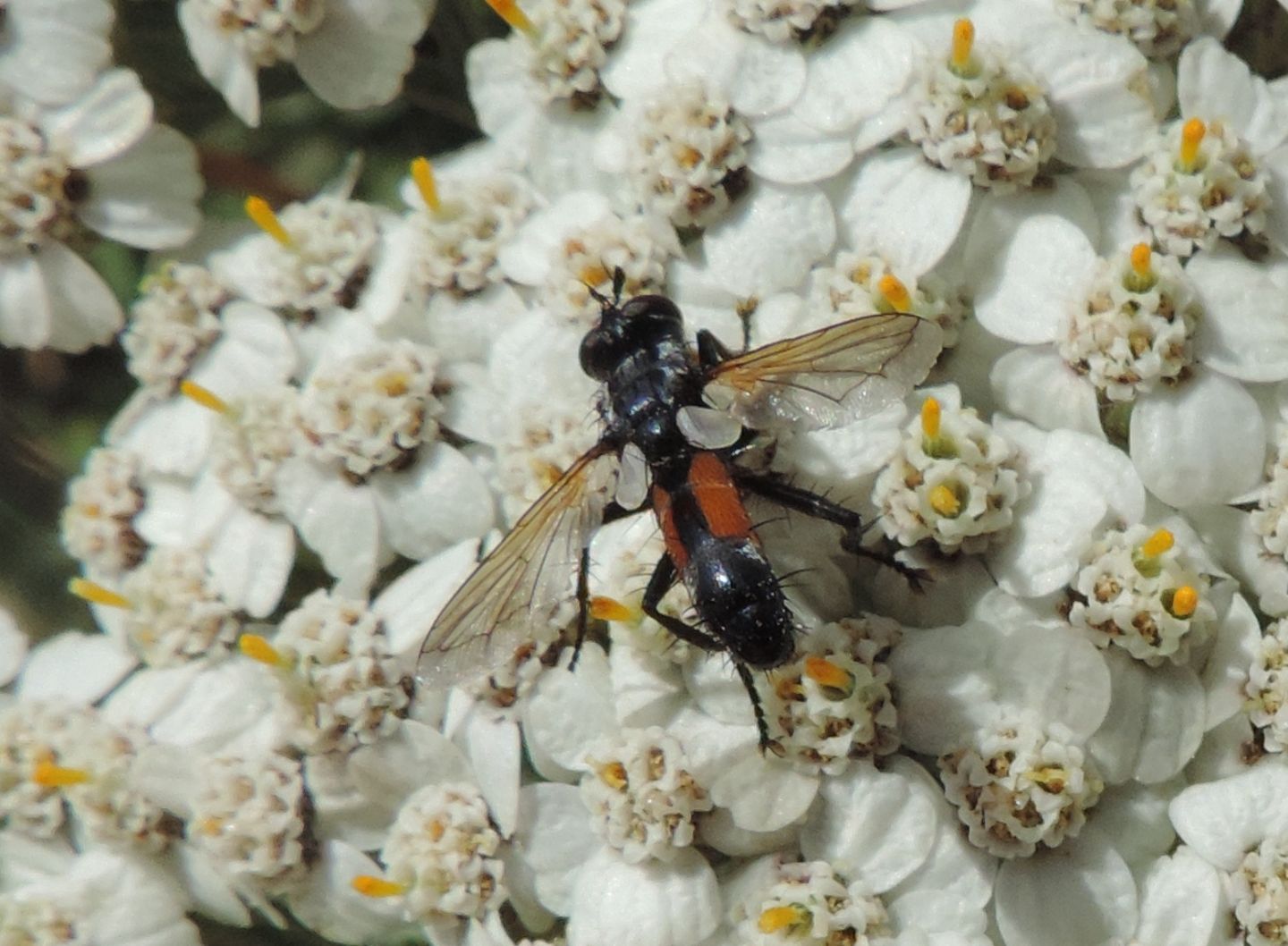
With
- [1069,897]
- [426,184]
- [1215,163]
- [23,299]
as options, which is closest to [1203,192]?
[1215,163]

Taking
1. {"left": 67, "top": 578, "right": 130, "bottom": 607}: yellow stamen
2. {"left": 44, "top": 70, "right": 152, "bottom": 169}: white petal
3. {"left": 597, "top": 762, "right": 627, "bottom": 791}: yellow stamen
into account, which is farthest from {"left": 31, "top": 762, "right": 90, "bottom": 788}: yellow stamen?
{"left": 44, "top": 70, "right": 152, "bottom": 169}: white petal

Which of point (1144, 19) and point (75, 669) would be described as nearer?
point (1144, 19)

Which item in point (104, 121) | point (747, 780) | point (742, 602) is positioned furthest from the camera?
point (104, 121)

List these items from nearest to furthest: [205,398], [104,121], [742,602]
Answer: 1. [742,602]
2. [205,398]
3. [104,121]

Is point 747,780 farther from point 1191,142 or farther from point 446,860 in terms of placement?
point 1191,142

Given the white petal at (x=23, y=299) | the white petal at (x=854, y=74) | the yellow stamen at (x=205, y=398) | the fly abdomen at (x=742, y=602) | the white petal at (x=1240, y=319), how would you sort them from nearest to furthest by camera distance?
the fly abdomen at (x=742, y=602) → the white petal at (x=1240, y=319) → the white petal at (x=854, y=74) → the yellow stamen at (x=205, y=398) → the white petal at (x=23, y=299)

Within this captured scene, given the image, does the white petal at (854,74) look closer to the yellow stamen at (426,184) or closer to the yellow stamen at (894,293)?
the yellow stamen at (894,293)

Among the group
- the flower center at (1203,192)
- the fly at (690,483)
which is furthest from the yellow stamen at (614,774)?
the flower center at (1203,192)
